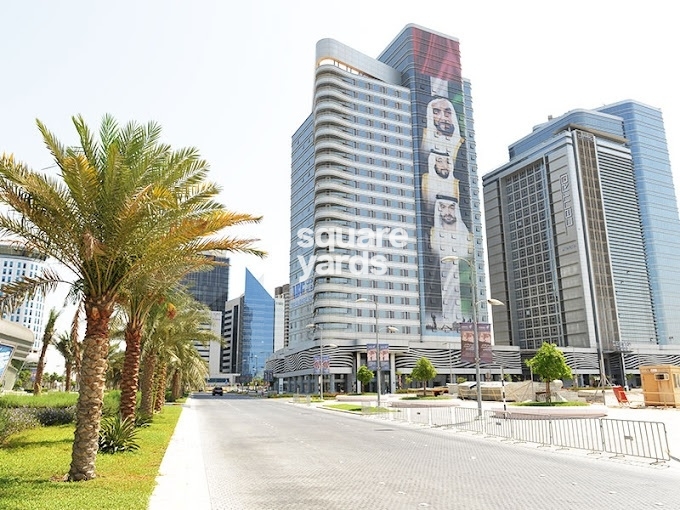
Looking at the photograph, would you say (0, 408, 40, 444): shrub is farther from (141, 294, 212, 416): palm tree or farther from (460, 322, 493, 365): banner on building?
(460, 322, 493, 365): banner on building

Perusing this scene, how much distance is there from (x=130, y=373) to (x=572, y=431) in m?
17.8

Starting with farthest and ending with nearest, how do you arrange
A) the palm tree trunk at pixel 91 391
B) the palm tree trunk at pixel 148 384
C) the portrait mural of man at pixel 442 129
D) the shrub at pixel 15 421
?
the portrait mural of man at pixel 442 129, the palm tree trunk at pixel 148 384, the shrub at pixel 15 421, the palm tree trunk at pixel 91 391

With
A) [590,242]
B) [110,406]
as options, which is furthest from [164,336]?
[590,242]

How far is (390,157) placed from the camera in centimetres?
10881

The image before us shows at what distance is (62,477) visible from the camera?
1144 cm

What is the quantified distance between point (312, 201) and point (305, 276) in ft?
50.8

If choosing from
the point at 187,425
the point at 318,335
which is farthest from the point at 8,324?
the point at 318,335

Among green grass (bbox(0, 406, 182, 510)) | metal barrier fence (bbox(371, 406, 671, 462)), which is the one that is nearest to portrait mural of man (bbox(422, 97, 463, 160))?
metal barrier fence (bbox(371, 406, 671, 462))

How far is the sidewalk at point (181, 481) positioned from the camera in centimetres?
965

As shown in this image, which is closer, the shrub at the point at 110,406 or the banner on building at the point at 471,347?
the shrub at the point at 110,406

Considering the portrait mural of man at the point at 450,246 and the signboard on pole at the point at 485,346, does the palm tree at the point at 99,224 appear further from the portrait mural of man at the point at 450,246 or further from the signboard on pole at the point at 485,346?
the portrait mural of man at the point at 450,246

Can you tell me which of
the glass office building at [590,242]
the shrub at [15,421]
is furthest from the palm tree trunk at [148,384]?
the glass office building at [590,242]

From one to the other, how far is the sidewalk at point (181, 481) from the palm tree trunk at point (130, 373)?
3580 mm

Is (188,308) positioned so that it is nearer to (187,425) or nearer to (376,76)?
(187,425)
